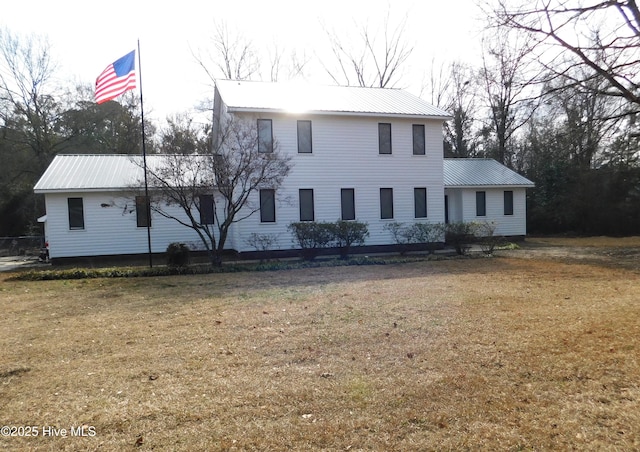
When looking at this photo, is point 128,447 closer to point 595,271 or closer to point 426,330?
point 426,330

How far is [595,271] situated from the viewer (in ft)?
38.6

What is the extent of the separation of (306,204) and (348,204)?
76.7 inches

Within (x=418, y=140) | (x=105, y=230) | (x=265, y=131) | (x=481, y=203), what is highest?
(x=265, y=131)

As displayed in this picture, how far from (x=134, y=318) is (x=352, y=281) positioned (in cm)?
541

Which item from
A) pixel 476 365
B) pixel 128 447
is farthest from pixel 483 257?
pixel 128 447

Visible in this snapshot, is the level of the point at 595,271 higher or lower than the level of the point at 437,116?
lower

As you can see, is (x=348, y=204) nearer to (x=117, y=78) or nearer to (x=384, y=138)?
(x=384, y=138)

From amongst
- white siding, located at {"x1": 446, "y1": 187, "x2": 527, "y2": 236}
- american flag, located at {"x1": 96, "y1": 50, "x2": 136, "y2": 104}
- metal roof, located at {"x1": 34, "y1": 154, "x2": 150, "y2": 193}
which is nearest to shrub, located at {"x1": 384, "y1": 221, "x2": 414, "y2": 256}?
white siding, located at {"x1": 446, "y1": 187, "x2": 527, "y2": 236}

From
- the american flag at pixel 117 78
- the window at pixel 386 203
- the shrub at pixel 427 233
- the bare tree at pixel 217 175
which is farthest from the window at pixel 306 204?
the american flag at pixel 117 78

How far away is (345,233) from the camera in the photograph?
1595 cm

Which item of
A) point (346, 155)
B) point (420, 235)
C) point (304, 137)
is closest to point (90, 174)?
point (304, 137)

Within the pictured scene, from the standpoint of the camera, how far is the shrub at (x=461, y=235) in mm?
16609

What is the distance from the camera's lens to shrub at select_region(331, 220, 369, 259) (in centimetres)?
1588

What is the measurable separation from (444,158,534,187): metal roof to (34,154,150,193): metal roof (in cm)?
1578
